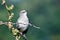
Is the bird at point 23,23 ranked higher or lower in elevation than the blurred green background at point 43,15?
higher

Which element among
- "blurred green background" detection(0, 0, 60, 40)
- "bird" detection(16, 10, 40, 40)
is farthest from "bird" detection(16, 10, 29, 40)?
"blurred green background" detection(0, 0, 60, 40)

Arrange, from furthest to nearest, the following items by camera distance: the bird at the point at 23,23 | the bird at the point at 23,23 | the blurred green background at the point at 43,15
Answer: the blurred green background at the point at 43,15 < the bird at the point at 23,23 < the bird at the point at 23,23

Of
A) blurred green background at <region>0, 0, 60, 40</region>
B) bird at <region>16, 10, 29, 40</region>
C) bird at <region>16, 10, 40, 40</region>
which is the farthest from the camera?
blurred green background at <region>0, 0, 60, 40</region>

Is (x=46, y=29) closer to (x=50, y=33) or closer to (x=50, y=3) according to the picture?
(x=50, y=33)

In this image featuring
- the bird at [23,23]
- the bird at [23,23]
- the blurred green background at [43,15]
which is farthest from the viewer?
the blurred green background at [43,15]

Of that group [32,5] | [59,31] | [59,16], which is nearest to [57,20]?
[59,16]

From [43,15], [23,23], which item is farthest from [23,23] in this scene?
[43,15]

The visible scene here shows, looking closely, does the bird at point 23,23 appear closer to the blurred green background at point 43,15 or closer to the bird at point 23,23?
the bird at point 23,23

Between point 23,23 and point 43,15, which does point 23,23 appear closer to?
point 23,23

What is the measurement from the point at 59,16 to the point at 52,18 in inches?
37.6

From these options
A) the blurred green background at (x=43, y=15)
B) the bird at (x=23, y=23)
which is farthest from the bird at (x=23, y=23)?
the blurred green background at (x=43, y=15)

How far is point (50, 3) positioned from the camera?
38.9 metres

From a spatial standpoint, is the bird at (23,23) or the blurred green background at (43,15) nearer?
the bird at (23,23)

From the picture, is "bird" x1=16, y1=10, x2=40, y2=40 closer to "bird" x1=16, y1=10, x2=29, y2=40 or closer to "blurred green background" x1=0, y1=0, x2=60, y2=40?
"bird" x1=16, y1=10, x2=29, y2=40
